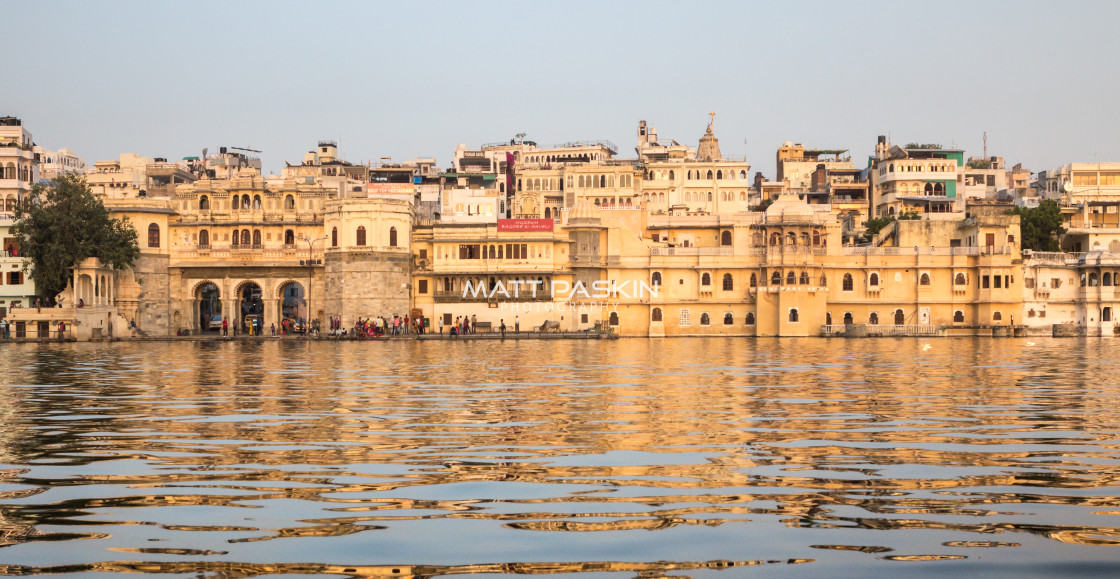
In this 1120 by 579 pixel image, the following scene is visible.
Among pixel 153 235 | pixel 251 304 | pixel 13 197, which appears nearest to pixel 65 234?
pixel 153 235

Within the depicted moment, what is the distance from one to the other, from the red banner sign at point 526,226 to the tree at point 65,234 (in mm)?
19800

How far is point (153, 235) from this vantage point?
67438 mm

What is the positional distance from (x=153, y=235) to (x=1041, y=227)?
52092mm

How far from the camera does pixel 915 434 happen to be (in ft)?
49.4

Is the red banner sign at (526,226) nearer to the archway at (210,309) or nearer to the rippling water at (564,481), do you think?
the archway at (210,309)

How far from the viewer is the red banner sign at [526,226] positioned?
220ft

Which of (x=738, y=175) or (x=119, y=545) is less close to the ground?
(x=738, y=175)

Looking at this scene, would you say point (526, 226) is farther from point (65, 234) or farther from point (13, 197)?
point (13, 197)

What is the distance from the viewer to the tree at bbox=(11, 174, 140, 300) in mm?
59719

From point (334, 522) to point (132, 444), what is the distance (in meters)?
6.00

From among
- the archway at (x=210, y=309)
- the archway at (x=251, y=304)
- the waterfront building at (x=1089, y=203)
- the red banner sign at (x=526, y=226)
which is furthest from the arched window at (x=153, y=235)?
the waterfront building at (x=1089, y=203)

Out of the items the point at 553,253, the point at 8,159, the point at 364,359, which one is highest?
the point at 8,159

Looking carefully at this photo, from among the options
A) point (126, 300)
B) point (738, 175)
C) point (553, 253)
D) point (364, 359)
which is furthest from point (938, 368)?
point (738, 175)

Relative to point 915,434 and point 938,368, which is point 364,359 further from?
point 915,434
